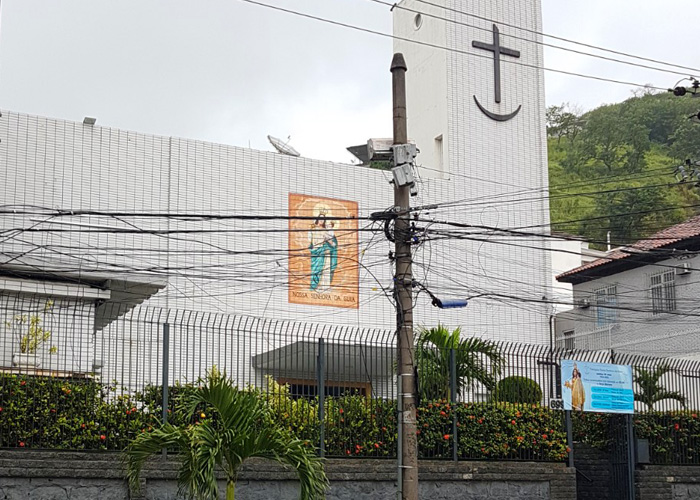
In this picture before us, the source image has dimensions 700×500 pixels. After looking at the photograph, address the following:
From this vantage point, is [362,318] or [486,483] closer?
[486,483]

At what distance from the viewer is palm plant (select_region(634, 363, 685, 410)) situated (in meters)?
20.5

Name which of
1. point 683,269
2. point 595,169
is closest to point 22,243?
point 683,269

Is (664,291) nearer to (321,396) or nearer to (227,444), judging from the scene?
(321,396)

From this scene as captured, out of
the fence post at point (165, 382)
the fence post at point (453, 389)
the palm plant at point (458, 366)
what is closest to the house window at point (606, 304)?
the palm plant at point (458, 366)

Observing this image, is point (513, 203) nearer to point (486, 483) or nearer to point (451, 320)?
point (451, 320)

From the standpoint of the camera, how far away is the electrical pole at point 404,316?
14.5 meters

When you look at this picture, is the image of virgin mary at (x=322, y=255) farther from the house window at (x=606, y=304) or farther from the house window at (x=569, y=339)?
the house window at (x=569, y=339)

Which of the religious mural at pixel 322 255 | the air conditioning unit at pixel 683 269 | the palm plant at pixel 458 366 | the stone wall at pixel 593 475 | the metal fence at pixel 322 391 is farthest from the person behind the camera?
the air conditioning unit at pixel 683 269

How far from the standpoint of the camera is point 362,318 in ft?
97.8

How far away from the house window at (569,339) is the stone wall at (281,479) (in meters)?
16.8

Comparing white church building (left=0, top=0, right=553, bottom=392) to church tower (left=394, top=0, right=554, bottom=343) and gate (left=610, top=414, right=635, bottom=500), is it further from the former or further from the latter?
gate (left=610, top=414, right=635, bottom=500)

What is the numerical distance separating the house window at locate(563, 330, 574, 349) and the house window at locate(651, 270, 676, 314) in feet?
12.1

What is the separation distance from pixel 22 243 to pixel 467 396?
1218 centimetres

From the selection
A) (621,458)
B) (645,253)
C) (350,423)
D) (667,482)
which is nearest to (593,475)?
(621,458)
